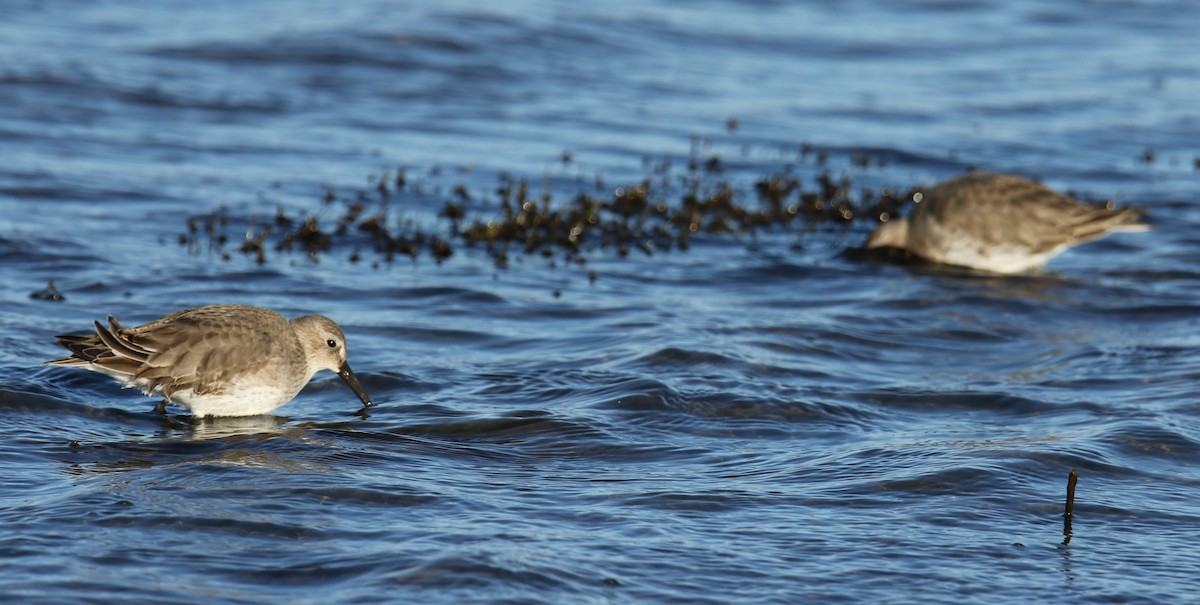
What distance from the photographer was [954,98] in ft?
66.8

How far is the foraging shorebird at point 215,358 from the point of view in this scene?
26.1 feet

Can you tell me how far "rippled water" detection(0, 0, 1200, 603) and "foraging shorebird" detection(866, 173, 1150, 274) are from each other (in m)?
0.33

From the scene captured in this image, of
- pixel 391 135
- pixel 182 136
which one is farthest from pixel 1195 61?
pixel 182 136

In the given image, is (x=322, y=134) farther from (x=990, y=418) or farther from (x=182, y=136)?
(x=990, y=418)

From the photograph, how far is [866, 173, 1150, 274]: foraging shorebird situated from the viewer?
12891 mm

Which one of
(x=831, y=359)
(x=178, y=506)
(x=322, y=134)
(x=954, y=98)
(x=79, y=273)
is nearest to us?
(x=178, y=506)

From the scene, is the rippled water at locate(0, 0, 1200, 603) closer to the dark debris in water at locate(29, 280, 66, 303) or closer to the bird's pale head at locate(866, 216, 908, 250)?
the dark debris in water at locate(29, 280, 66, 303)

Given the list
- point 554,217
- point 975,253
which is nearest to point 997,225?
point 975,253

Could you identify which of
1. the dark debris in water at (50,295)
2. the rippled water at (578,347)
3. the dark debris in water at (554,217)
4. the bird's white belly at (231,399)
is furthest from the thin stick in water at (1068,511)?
the dark debris in water at (50,295)

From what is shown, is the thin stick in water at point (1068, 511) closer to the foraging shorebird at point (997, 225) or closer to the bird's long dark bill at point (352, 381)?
the bird's long dark bill at point (352, 381)

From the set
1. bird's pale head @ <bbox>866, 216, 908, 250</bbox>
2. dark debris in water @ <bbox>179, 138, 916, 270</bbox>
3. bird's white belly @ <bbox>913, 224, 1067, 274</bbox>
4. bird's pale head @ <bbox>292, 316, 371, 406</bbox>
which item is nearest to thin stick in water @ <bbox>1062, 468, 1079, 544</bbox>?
bird's pale head @ <bbox>292, 316, 371, 406</bbox>

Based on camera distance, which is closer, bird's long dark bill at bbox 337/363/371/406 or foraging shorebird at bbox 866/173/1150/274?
bird's long dark bill at bbox 337/363/371/406

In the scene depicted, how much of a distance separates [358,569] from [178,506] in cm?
110

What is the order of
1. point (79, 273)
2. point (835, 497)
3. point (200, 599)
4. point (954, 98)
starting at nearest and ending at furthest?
point (200, 599) → point (835, 497) → point (79, 273) → point (954, 98)
